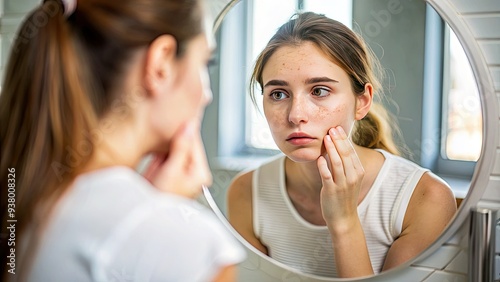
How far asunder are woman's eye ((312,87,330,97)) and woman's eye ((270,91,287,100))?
57 mm

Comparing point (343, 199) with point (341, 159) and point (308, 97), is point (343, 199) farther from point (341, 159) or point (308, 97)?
point (308, 97)

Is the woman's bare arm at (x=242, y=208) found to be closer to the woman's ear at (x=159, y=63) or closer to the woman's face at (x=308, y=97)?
the woman's face at (x=308, y=97)

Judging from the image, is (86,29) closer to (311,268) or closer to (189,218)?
(189,218)

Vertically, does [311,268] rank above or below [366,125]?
below

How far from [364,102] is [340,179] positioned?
15 centimetres

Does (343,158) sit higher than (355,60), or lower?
lower

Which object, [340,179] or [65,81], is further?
[340,179]

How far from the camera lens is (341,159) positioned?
46.6 inches

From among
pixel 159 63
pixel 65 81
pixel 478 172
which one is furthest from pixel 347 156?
pixel 65 81

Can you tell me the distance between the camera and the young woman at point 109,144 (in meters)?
1.02

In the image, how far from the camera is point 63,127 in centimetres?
109

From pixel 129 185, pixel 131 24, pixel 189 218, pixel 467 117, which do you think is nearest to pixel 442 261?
pixel 467 117

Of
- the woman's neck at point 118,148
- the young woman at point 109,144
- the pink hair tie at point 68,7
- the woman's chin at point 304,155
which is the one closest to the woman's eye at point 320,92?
the woman's chin at point 304,155

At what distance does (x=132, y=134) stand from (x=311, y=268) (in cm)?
44
